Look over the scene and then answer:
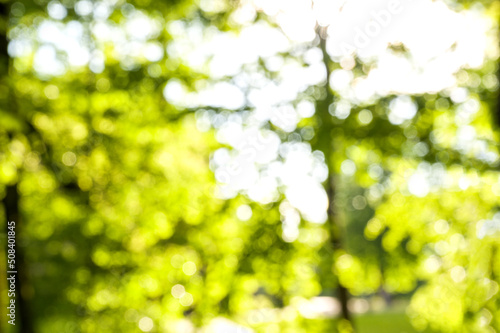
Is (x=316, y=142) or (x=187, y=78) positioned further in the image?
(x=187, y=78)

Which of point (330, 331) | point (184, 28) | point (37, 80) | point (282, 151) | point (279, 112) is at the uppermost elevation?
point (184, 28)

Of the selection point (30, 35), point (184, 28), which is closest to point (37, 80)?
point (30, 35)

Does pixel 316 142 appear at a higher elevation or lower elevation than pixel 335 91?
lower

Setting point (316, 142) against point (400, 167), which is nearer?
point (316, 142)

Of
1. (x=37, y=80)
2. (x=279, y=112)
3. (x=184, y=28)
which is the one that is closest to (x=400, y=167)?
(x=279, y=112)

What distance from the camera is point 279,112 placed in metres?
3.42

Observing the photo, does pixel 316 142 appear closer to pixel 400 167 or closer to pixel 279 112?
pixel 279 112

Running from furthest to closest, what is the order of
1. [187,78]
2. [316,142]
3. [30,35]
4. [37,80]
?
[30,35] → [37,80] → [187,78] → [316,142]

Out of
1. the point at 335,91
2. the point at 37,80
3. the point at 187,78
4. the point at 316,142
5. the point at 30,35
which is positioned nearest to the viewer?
the point at 316,142

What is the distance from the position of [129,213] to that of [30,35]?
81.9 inches

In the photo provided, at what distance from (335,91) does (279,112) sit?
444 millimetres

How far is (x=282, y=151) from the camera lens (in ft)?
10.8

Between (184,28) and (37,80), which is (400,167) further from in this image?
(37,80)

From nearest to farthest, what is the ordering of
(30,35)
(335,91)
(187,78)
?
(335,91) < (187,78) < (30,35)
